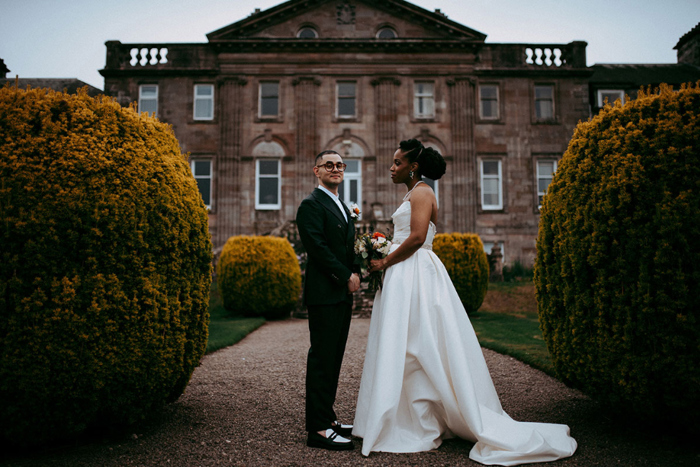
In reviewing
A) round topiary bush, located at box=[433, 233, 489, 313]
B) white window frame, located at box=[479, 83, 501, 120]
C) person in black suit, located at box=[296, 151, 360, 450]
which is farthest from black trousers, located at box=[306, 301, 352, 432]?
white window frame, located at box=[479, 83, 501, 120]

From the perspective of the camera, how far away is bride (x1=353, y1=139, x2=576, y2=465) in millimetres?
3707

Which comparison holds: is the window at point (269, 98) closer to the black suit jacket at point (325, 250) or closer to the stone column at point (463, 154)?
the stone column at point (463, 154)

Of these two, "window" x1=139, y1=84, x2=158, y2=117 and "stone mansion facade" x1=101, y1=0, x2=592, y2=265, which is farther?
"window" x1=139, y1=84, x2=158, y2=117

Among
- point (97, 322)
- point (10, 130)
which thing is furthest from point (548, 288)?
point (10, 130)

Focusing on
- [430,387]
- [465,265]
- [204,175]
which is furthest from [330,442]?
[204,175]

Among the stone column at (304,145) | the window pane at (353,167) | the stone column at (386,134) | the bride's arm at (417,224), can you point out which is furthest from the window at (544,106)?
the bride's arm at (417,224)

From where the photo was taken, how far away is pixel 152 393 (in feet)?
13.0

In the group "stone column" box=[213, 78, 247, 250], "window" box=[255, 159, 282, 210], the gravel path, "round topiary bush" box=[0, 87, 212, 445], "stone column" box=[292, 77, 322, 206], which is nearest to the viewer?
"round topiary bush" box=[0, 87, 212, 445]

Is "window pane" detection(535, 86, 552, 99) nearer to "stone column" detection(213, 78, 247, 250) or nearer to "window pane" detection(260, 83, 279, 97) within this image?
"window pane" detection(260, 83, 279, 97)

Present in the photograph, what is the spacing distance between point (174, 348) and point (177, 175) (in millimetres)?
1481

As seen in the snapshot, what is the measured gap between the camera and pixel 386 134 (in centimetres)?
2311

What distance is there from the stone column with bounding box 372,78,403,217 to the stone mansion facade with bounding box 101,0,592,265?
5 cm

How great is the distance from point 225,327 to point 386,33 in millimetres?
18521

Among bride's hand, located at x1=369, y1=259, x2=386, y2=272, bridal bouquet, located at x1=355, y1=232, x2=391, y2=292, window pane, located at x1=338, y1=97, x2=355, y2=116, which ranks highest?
window pane, located at x1=338, y1=97, x2=355, y2=116
